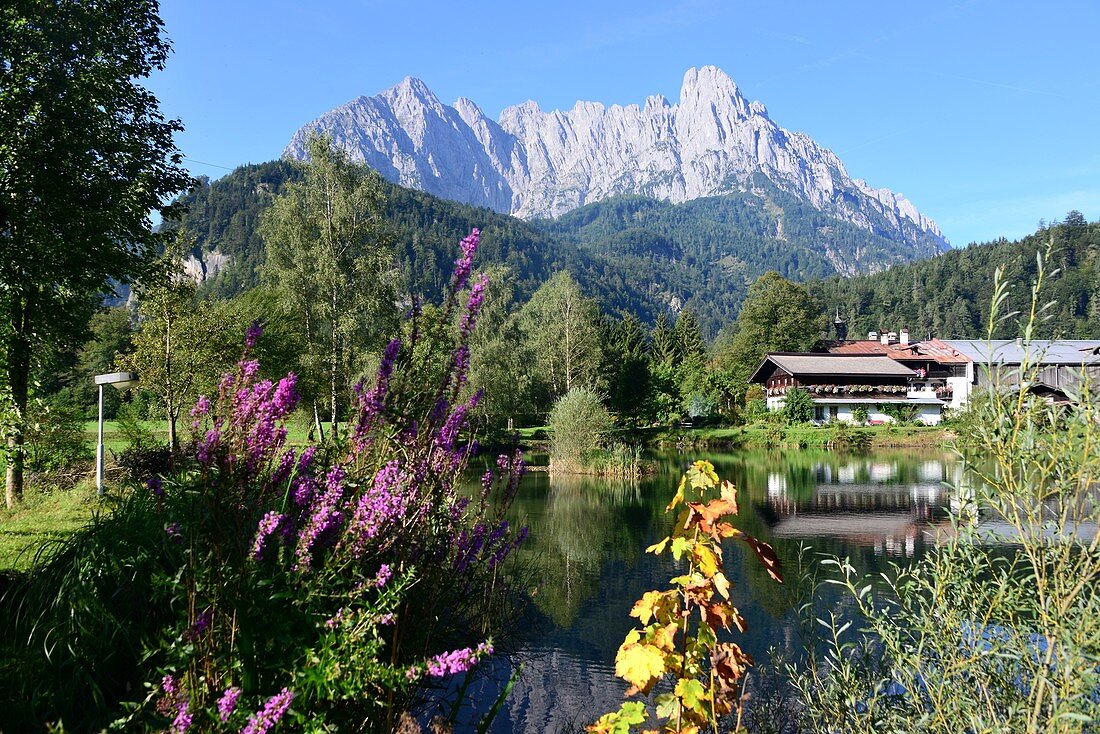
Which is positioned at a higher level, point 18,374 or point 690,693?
point 18,374

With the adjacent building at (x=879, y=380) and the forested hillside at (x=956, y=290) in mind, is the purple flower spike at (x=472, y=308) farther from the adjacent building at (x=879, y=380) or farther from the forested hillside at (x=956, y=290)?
the forested hillside at (x=956, y=290)

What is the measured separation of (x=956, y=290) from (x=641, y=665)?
138968mm

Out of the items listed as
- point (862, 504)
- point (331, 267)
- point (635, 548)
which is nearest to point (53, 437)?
point (635, 548)

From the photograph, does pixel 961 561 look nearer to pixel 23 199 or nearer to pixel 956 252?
pixel 23 199

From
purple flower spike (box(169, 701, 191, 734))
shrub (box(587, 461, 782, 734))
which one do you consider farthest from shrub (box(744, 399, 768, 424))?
purple flower spike (box(169, 701, 191, 734))

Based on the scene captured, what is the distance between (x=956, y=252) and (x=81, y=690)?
156201 mm

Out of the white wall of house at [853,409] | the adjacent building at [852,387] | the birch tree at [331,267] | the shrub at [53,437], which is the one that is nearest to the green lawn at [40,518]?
the shrub at [53,437]

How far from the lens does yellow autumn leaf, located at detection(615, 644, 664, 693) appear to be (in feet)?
8.70

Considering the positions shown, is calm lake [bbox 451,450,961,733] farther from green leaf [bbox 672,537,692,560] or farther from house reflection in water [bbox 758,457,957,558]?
green leaf [bbox 672,537,692,560]

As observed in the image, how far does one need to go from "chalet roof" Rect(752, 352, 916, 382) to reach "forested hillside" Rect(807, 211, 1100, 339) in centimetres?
4865

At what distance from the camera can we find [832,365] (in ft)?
183

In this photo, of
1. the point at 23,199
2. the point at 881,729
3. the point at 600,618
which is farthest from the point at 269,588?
the point at 23,199

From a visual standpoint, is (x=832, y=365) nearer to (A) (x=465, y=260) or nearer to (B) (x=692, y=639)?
(B) (x=692, y=639)

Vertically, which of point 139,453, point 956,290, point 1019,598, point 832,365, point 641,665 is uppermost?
point 956,290
